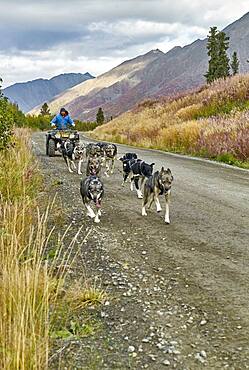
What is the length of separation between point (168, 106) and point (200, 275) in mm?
26964

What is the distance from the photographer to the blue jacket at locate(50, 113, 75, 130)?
1833 centimetres

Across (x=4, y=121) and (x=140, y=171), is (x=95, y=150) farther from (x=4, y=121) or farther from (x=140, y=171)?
(x=4, y=121)

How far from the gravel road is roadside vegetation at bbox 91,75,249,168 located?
23.1 feet

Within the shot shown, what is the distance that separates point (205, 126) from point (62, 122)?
17.2ft

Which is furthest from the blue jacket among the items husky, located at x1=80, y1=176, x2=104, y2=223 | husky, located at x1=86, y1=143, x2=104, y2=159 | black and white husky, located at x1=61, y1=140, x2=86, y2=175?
husky, located at x1=80, y1=176, x2=104, y2=223

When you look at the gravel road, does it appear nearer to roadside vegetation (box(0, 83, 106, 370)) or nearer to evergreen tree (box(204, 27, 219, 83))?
roadside vegetation (box(0, 83, 106, 370))

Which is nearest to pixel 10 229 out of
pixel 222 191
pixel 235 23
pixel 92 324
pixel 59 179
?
pixel 92 324

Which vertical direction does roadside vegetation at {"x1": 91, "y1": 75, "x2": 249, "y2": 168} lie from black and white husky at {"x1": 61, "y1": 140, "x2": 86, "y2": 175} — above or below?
above

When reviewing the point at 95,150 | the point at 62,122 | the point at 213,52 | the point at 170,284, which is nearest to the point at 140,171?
the point at 95,150

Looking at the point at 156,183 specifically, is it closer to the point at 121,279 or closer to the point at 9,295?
the point at 121,279

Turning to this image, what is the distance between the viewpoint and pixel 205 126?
1917 centimetres

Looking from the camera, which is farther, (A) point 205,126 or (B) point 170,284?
Answer: (A) point 205,126

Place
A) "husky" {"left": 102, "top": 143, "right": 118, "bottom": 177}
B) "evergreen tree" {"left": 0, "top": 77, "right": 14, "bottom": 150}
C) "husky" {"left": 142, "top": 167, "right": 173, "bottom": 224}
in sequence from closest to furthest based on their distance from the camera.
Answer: "husky" {"left": 142, "top": 167, "right": 173, "bottom": 224} → "evergreen tree" {"left": 0, "top": 77, "right": 14, "bottom": 150} → "husky" {"left": 102, "top": 143, "right": 118, "bottom": 177}

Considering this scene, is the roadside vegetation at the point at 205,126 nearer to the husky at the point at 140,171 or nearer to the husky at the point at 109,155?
the husky at the point at 109,155
